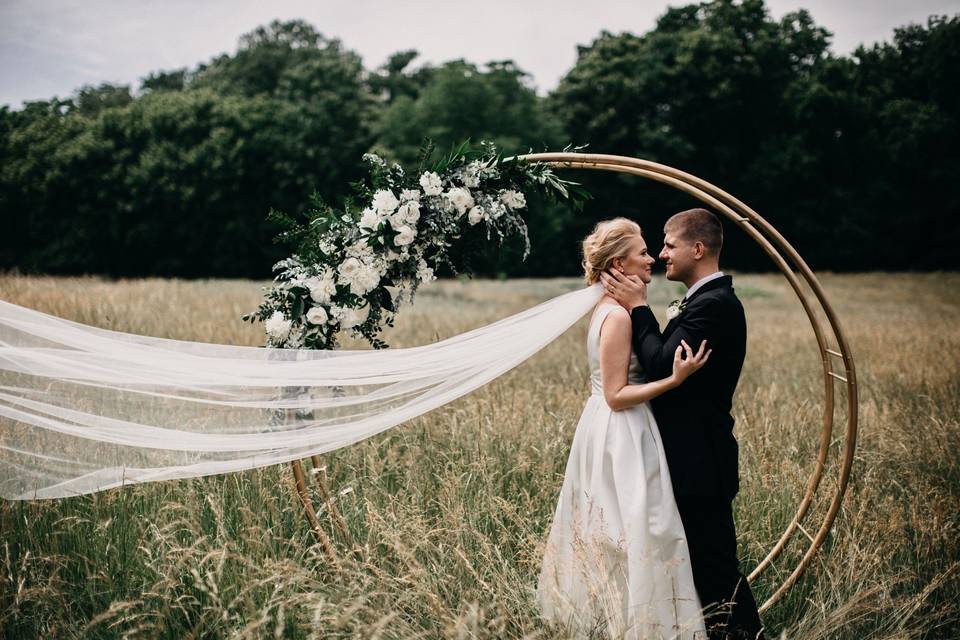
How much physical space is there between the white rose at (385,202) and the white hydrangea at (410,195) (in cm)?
8

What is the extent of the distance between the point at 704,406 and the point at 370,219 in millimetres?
2173

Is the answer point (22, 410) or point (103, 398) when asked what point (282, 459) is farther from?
point (22, 410)

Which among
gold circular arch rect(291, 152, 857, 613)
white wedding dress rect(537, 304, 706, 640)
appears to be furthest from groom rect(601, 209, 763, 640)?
gold circular arch rect(291, 152, 857, 613)

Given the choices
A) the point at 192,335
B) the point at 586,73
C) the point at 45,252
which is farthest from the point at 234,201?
the point at 192,335

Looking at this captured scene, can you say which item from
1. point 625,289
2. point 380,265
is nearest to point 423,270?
point 380,265

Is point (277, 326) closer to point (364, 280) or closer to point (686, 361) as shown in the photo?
point (364, 280)

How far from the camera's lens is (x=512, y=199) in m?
4.20

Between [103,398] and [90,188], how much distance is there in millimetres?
38348

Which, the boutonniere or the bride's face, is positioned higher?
the bride's face

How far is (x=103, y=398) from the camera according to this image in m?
3.92

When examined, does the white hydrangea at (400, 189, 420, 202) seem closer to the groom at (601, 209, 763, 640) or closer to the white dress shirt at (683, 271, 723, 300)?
the groom at (601, 209, 763, 640)

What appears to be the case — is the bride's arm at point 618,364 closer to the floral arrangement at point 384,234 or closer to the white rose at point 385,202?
the floral arrangement at point 384,234

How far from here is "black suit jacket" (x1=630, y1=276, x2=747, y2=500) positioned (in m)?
3.27

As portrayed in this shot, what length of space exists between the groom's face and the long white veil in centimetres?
57
